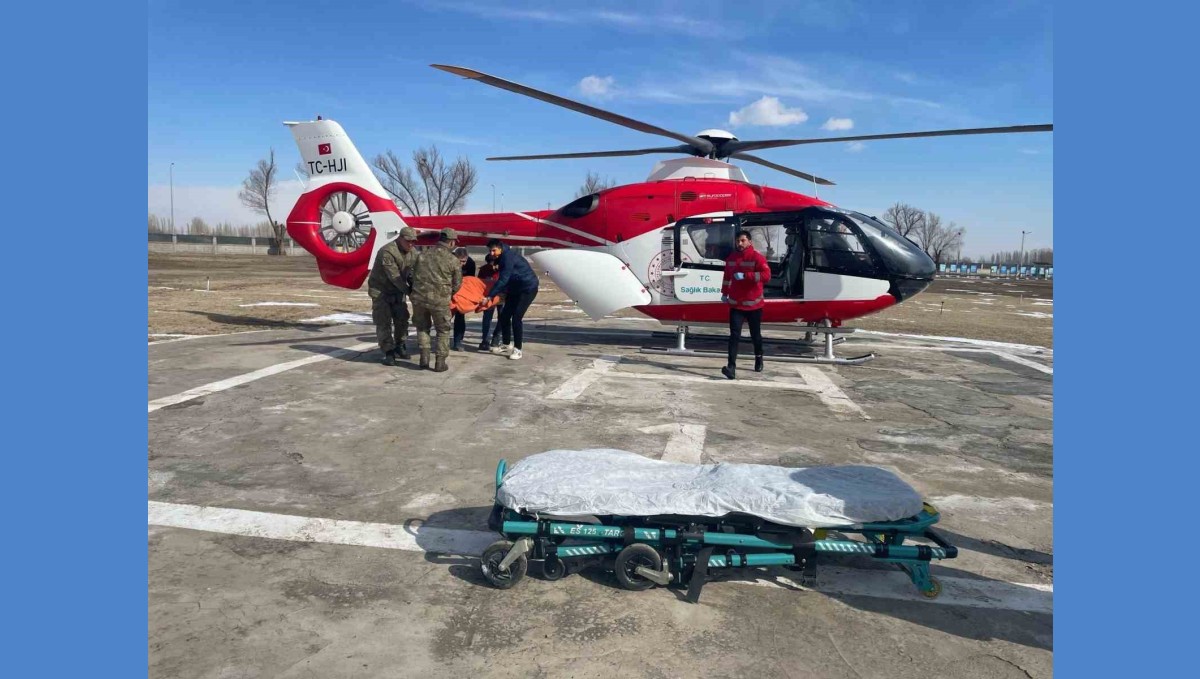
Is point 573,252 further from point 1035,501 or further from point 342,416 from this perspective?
point 1035,501

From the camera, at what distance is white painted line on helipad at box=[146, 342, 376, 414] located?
6.99m

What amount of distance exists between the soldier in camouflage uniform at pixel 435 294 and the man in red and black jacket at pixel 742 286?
12.1 feet

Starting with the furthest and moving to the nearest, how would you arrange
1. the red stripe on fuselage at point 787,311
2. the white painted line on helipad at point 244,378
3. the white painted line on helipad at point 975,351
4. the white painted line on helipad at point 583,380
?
1. the white painted line on helipad at point 975,351
2. the red stripe on fuselage at point 787,311
3. the white painted line on helipad at point 583,380
4. the white painted line on helipad at point 244,378

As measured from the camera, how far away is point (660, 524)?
350 cm

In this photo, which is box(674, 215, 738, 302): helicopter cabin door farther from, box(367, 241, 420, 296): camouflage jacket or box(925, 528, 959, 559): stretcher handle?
box(925, 528, 959, 559): stretcher handle

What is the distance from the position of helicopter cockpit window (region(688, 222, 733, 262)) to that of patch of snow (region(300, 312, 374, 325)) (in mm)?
7191

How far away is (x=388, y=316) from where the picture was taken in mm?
9359

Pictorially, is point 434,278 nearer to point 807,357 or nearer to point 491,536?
point 491,536

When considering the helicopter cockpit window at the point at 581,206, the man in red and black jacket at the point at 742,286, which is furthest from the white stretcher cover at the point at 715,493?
the helicopter cockpit window at the point at 581,206

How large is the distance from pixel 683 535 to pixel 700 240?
760 centimetres

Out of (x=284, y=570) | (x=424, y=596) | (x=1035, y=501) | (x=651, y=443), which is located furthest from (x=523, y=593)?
(x=1035, y=501)

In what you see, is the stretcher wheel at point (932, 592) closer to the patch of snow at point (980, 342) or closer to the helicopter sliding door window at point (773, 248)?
the helicopter sliding door window at point (773, 248)

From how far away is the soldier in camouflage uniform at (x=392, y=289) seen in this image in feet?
29.7

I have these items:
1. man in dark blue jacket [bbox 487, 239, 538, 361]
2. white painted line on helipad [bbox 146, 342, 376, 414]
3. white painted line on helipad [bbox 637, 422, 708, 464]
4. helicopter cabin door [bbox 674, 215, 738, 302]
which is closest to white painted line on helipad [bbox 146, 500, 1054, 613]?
white painted line on helipad [bbox 637, 422, 708, 464]
